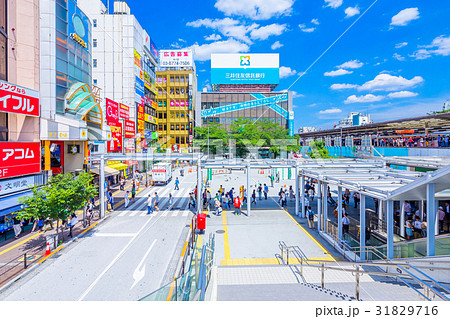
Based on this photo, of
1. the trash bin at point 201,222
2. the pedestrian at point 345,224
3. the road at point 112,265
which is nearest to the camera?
the road at point 112,265

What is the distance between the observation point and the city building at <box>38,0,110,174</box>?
1831cm

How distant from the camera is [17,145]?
13977 millimetres

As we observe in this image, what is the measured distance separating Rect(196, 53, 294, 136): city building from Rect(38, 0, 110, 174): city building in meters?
41.0

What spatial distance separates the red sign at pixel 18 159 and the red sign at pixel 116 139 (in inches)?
612

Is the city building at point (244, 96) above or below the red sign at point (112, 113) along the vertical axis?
above

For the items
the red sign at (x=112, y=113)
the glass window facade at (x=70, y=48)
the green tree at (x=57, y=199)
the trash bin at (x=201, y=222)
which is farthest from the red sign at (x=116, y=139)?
the trash bin at (x=201, y=222)

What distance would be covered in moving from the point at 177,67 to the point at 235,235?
68.7m

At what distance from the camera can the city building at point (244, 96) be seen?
210 ft

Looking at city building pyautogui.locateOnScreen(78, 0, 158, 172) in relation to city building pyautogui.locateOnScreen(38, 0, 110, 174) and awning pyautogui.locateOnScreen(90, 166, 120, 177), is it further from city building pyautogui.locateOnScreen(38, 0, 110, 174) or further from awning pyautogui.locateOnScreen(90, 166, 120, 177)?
city building pyautogui.locateOnScreen(38, 0, 110, 174)

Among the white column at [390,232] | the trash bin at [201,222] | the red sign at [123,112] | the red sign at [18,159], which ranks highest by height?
the red sign at [123,112]

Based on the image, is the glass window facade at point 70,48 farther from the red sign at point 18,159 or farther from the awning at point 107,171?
the awning at point 107,171

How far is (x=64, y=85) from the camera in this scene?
20.0 metres

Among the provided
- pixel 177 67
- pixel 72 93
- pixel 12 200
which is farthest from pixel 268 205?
pixel 177 67

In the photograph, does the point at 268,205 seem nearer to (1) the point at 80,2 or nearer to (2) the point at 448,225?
(2) the point at 448,225
